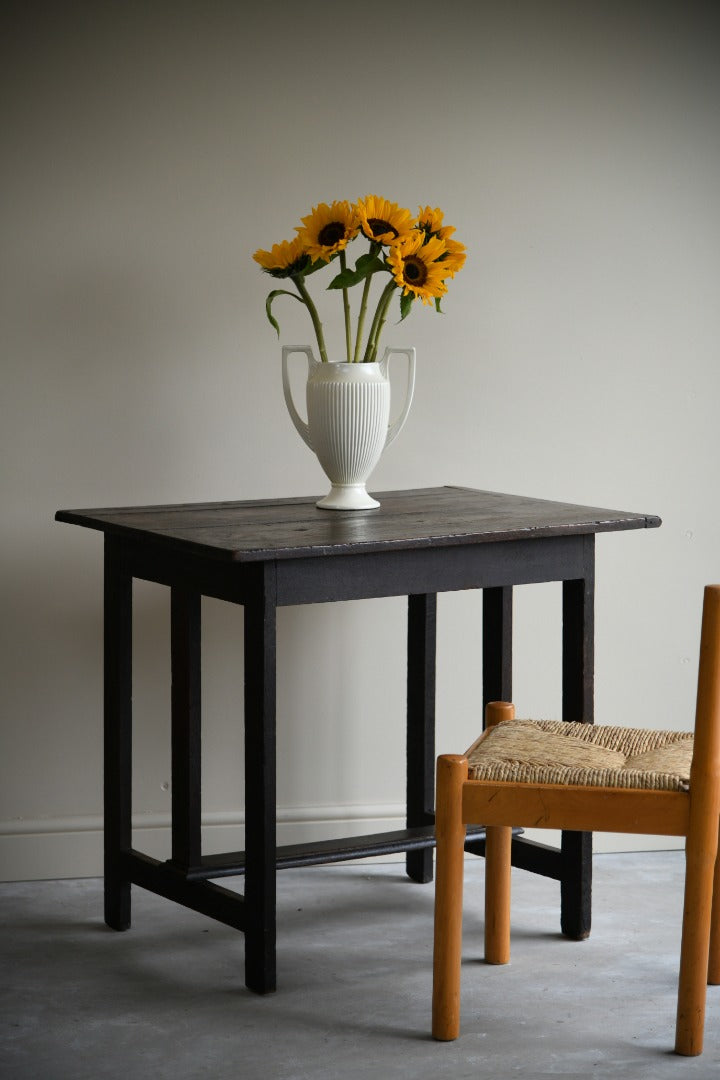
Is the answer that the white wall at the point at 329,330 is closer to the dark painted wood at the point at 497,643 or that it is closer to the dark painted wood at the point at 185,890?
the dark painted wood at the point at 497,643

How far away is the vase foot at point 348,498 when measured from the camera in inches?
105

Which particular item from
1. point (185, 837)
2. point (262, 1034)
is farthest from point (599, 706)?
point (262, 1034)

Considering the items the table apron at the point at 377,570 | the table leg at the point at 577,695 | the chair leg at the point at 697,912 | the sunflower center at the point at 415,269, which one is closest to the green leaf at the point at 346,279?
the sunflower center at the point at 415,269

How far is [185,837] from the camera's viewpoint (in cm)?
266

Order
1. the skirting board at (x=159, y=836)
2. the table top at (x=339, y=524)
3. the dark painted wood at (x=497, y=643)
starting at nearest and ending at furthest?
the table top at (x=339, y=524)
the dark painted wood at (x=497, y=643)
the skirting board at (x=159, y=836)

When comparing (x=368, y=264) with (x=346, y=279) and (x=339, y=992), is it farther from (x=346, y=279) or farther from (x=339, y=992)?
(x=339, y=992)

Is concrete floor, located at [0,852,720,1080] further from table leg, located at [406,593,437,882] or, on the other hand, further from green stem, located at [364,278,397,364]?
green stem, located at [364,278,397,364]

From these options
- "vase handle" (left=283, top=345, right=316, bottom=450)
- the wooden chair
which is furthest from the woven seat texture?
"vase handle" (left=283, top=345, right=316, bottom=450)

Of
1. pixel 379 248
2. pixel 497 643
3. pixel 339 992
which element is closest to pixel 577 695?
pixel 497 643

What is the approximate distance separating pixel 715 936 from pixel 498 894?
0.39 m

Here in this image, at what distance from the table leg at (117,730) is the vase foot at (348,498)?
405 mm

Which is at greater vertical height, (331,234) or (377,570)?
(331,234)

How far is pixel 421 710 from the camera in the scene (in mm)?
2971

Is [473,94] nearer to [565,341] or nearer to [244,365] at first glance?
[565,341]
